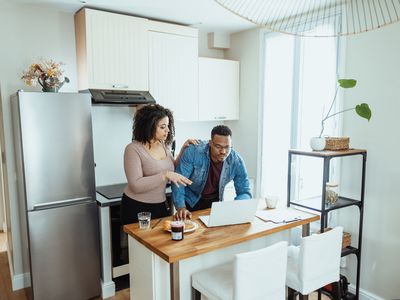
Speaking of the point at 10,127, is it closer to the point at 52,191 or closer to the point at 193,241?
the point at 52,191

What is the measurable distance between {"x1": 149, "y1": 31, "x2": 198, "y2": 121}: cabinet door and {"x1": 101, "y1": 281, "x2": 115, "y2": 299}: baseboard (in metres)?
1.71

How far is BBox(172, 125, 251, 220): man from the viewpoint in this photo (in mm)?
2250

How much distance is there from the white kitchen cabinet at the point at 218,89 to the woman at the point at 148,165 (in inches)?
47.2

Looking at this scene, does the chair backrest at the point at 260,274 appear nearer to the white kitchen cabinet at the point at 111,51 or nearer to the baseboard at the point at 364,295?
the baseboard at the point at 364,295

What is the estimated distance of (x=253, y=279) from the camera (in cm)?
157

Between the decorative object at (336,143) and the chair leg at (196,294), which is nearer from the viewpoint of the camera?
the chair leg at (196,294)

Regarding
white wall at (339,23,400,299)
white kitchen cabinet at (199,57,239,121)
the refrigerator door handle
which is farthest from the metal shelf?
the refrigerator door handle

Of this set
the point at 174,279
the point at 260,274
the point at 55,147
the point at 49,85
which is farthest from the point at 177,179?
the point at 49,85

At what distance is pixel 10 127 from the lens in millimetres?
2844

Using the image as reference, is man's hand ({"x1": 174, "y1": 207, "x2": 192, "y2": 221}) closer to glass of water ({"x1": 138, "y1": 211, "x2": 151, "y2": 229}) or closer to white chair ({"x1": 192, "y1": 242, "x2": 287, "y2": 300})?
glass of water ({"x1": 138, "y1": 211, "x2": 151, "y2": 229})

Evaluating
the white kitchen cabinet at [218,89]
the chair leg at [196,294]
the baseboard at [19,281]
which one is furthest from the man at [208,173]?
the baseboard at [19,281]

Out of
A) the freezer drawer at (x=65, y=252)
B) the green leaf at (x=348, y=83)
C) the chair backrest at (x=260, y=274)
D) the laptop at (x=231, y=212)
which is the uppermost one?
the green leaf at (x=348, y=83)

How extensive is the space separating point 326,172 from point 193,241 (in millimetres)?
1214

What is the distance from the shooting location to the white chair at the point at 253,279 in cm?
153
